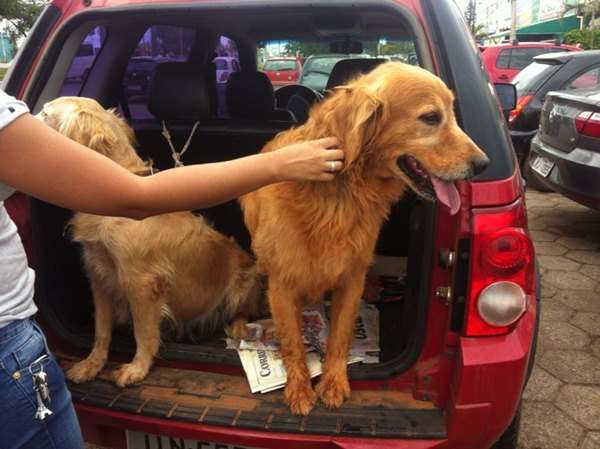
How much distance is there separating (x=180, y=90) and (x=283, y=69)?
4.49m

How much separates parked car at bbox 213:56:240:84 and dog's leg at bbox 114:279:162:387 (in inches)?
111

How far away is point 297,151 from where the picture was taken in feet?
4.80

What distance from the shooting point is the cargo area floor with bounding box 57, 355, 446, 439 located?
1907 millimetres

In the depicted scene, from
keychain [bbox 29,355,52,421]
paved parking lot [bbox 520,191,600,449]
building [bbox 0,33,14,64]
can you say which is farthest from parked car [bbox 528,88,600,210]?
building [bbox 0,33,14,64]

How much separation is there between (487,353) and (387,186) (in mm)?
697

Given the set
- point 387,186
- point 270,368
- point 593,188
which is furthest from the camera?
point 593,188

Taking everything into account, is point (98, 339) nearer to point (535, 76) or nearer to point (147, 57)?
point (147, 57)

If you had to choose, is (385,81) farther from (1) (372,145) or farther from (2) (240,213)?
(2) (240,213)

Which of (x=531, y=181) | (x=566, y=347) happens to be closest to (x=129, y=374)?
(x=566, y=347)

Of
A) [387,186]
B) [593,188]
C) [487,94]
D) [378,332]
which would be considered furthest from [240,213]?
[593,188]

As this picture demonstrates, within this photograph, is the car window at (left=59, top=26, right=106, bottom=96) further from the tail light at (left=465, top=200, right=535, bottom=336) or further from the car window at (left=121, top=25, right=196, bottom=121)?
the tail light at (left=465, top=200, right=535, bottom=336)

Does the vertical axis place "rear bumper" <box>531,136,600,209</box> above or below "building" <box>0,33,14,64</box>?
above

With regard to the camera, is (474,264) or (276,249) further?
(276,249)

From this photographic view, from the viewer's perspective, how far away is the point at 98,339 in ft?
7.98
